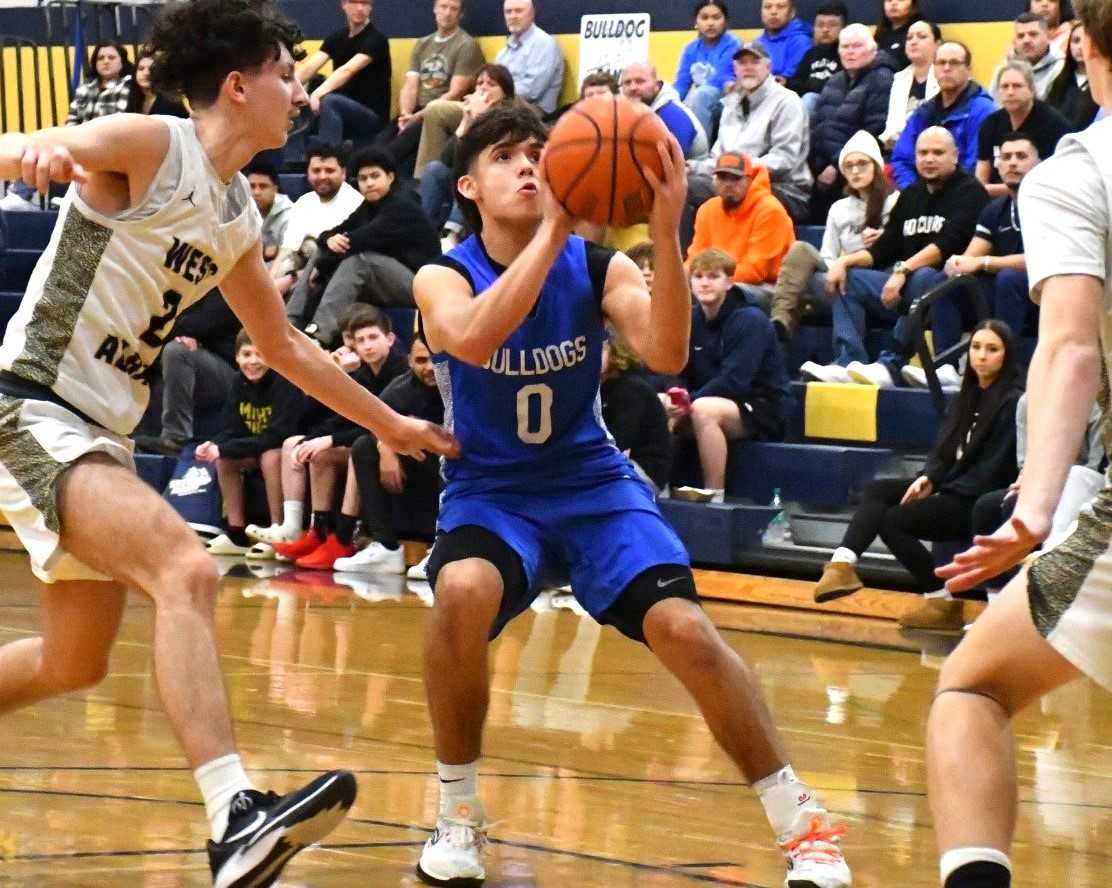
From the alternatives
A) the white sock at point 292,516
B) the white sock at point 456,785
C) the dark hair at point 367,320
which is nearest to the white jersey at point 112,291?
the white sock at point 456,785

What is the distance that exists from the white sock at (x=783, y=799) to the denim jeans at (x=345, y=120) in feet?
36.3

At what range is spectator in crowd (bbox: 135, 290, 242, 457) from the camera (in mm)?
12180

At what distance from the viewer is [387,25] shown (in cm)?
1623

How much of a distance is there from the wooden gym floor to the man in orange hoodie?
124 inches


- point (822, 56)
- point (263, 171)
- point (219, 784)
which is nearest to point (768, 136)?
point (822, 56)

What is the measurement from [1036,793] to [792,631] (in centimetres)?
333

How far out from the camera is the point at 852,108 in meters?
12.0

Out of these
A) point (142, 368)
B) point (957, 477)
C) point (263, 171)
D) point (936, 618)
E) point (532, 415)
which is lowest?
point (936, 618)

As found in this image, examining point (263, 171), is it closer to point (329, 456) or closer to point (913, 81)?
point (329, 456)

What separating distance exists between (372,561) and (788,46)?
4.99m

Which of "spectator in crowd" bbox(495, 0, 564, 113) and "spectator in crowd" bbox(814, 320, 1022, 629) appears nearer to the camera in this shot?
"spectator in crowd" bbox(814, 320, 1022, 629)

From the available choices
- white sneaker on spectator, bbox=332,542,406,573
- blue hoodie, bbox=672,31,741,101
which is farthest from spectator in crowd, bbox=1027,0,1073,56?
white sneaker on spectator, bbox=332,542,406,573

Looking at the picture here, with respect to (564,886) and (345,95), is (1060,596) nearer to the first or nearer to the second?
(564,886)

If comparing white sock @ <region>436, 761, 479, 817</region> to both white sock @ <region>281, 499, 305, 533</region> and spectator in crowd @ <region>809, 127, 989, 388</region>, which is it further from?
white sock @ <region>281, 499, 305, 533</region>
